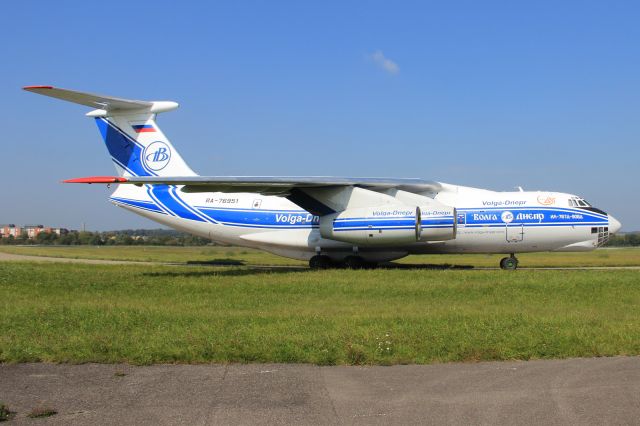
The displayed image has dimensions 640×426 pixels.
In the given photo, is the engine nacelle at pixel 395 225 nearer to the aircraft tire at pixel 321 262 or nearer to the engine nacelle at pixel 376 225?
the engine nacelle at pixel 376 225

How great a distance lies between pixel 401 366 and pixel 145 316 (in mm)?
4848

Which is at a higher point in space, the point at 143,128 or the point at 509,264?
the point at 143,128

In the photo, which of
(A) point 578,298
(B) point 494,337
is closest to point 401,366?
(B) point 494,337

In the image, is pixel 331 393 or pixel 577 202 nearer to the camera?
pixel 331 393

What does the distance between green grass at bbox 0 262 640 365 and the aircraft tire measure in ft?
18.3

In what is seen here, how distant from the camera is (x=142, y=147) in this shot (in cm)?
2348

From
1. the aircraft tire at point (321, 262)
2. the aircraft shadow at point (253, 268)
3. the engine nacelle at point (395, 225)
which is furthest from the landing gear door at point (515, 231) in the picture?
the aircraft tire at point (321, 262)

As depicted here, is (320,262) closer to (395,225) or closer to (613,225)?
(395,225)

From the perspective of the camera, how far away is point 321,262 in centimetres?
2311

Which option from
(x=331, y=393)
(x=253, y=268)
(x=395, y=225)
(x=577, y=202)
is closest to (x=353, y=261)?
(x=395, y=225)

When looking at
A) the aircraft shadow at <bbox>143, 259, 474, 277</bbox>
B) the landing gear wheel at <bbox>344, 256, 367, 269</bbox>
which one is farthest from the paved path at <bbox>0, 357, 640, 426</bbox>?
the landing gear wheel at <bbox>344, 256, 367, 269</bbox>

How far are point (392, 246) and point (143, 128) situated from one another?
9.79 m

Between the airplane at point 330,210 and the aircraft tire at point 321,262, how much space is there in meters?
0.04

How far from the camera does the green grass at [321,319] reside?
7.61 metres
